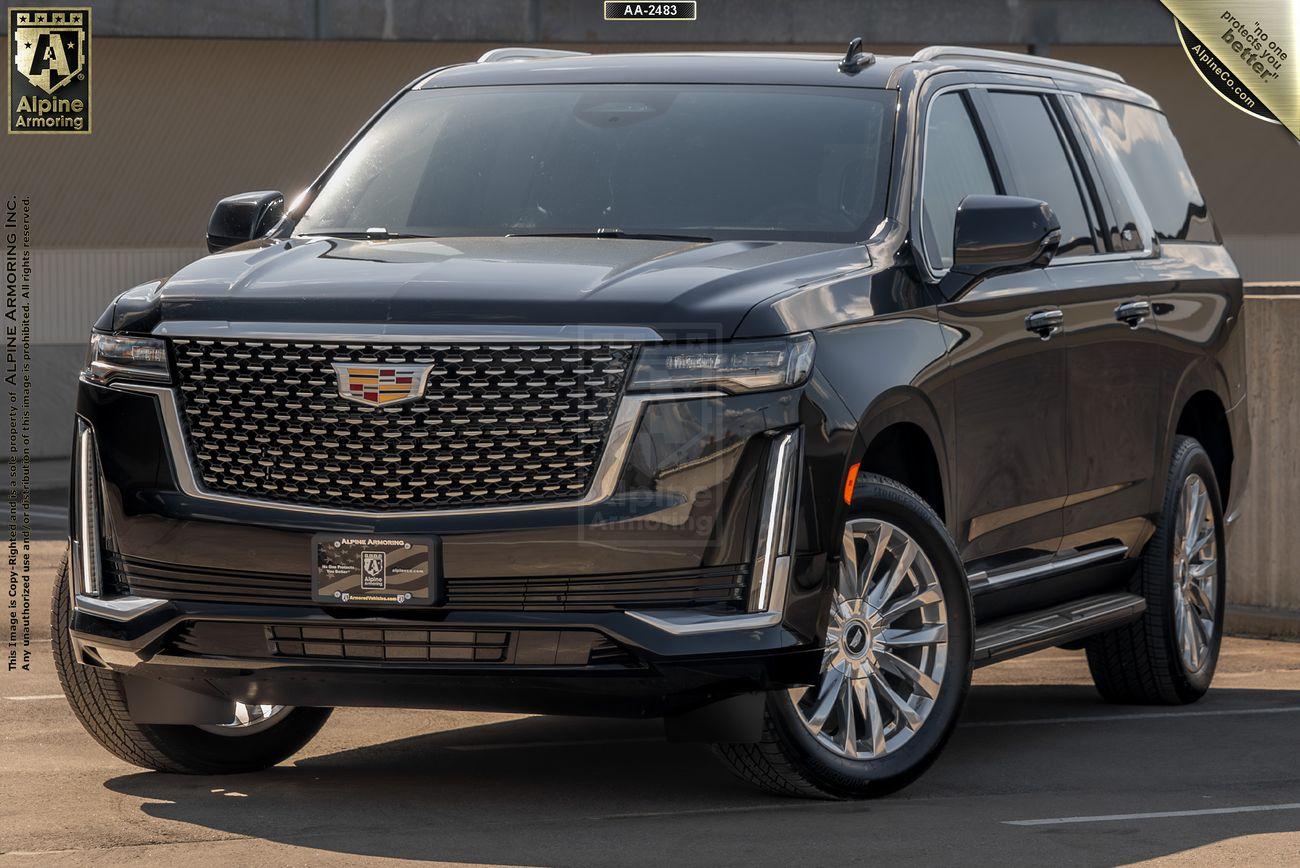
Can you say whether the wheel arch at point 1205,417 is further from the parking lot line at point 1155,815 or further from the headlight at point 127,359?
the headlight at point 127,359

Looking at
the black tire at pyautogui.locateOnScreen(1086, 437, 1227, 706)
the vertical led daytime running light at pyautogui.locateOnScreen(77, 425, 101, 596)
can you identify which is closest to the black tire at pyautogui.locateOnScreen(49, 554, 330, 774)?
the vertical led daytime running light at pyautogui.locateOnScreen(77, 425, 101, 596)

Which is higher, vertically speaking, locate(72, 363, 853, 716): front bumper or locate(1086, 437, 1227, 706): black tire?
locate(72, 363, 853, 716): front bumper

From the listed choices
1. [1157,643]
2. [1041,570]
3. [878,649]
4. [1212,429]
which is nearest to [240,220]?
[878,649]

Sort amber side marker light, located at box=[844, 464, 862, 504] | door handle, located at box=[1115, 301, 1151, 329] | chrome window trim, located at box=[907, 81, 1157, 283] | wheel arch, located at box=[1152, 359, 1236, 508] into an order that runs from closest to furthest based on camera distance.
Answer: amber side marker light, located at box=[844, 464, 862, 504] → chrome window trim, located at box=[907, 81, 1157, 283] → door handle, located at box=[1115, 301, 1151, 329] → wheel arch, located at box=[1152, 359, 1236, 508]

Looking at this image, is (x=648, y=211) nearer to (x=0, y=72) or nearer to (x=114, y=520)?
(x=114, y=520)

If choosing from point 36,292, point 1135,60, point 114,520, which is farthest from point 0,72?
point 114,520

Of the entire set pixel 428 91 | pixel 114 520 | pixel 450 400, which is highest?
pixel 428 91

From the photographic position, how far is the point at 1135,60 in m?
27.5

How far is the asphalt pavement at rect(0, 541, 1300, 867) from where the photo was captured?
19.5ft

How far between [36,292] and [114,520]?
16869 millimetres

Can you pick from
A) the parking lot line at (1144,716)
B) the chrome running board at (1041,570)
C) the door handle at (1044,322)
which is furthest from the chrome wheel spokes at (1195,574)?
the door handle at (1044,322)

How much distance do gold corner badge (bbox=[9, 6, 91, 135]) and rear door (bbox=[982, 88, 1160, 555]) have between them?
16.4 meters

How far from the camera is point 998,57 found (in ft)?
27.1

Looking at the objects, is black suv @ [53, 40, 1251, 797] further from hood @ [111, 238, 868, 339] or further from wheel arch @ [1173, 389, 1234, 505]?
wheel arch @ [1173, 389, 1234, 505]
